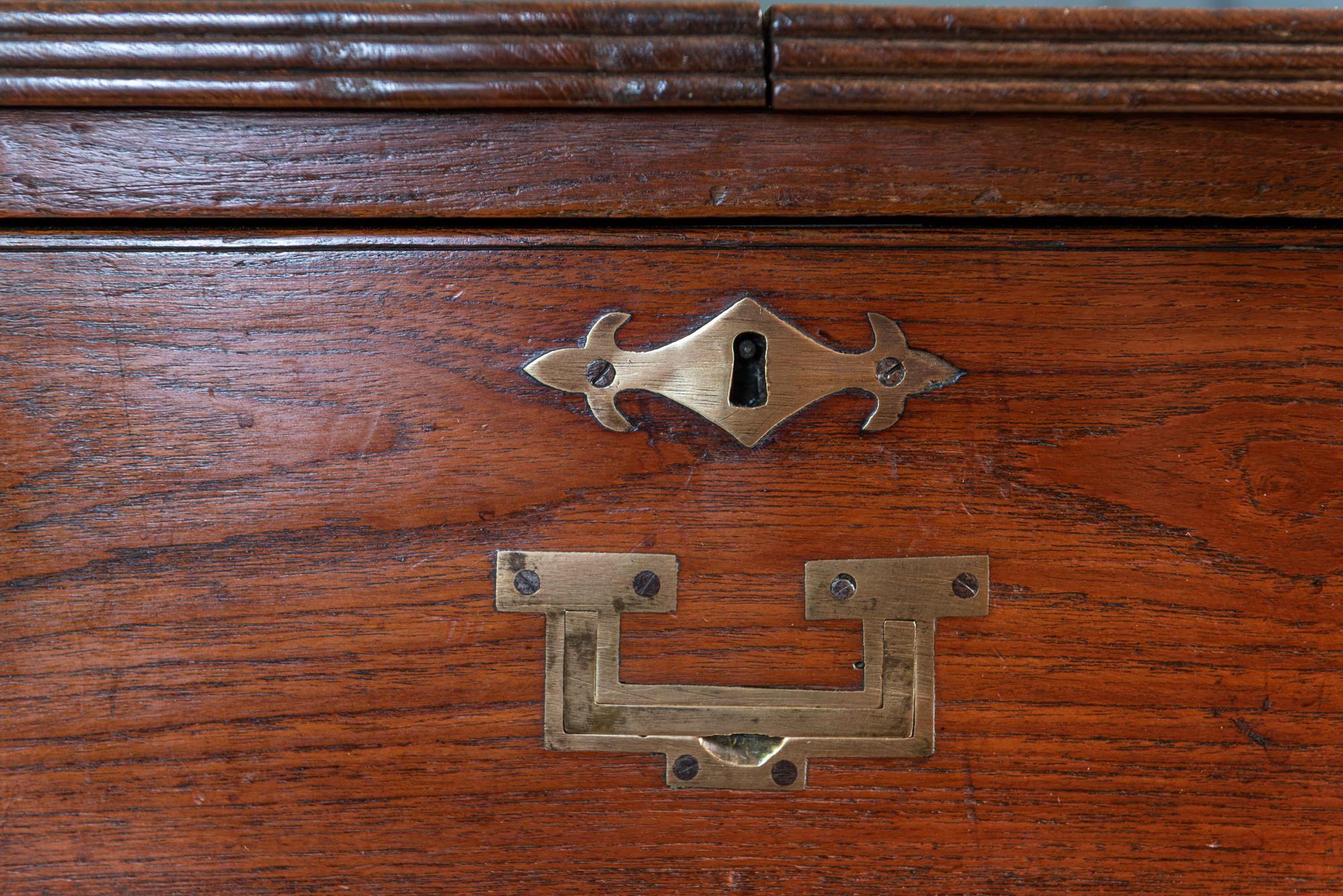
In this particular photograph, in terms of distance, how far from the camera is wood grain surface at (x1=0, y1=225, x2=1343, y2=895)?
1.52 feet

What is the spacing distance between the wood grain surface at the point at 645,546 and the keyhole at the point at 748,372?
0.02 meters

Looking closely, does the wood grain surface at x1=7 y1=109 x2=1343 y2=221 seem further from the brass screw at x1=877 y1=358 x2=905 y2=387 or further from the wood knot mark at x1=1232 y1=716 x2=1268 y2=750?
the wood knot mark at x1=1232 y1=716 x2=1268 y2=750

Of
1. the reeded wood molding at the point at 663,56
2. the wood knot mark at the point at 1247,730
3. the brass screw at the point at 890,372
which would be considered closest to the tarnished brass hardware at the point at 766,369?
the brass screw at the point at 890,372

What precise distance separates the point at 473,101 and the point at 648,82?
0.29 ft

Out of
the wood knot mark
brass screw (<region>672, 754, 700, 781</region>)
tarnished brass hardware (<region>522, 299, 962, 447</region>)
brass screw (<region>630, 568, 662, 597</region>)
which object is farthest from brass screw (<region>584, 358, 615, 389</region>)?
the wood knot mark

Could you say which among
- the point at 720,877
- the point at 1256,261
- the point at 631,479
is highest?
the point at 1256,261

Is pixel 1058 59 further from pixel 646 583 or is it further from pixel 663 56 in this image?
pixel 646 583

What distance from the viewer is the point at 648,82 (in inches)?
17.2

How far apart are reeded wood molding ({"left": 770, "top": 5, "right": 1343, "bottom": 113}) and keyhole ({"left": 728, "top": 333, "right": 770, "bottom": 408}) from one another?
119 mm

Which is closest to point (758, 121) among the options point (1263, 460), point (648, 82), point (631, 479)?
point (648, 82)

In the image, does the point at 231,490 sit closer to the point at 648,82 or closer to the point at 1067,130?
the point at 648,82

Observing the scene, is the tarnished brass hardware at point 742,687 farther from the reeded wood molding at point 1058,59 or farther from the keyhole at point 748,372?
the reeded wood molding at point 1058,59

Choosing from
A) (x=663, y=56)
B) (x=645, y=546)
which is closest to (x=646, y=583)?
(x=645, y=546)

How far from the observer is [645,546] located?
0.47 m
